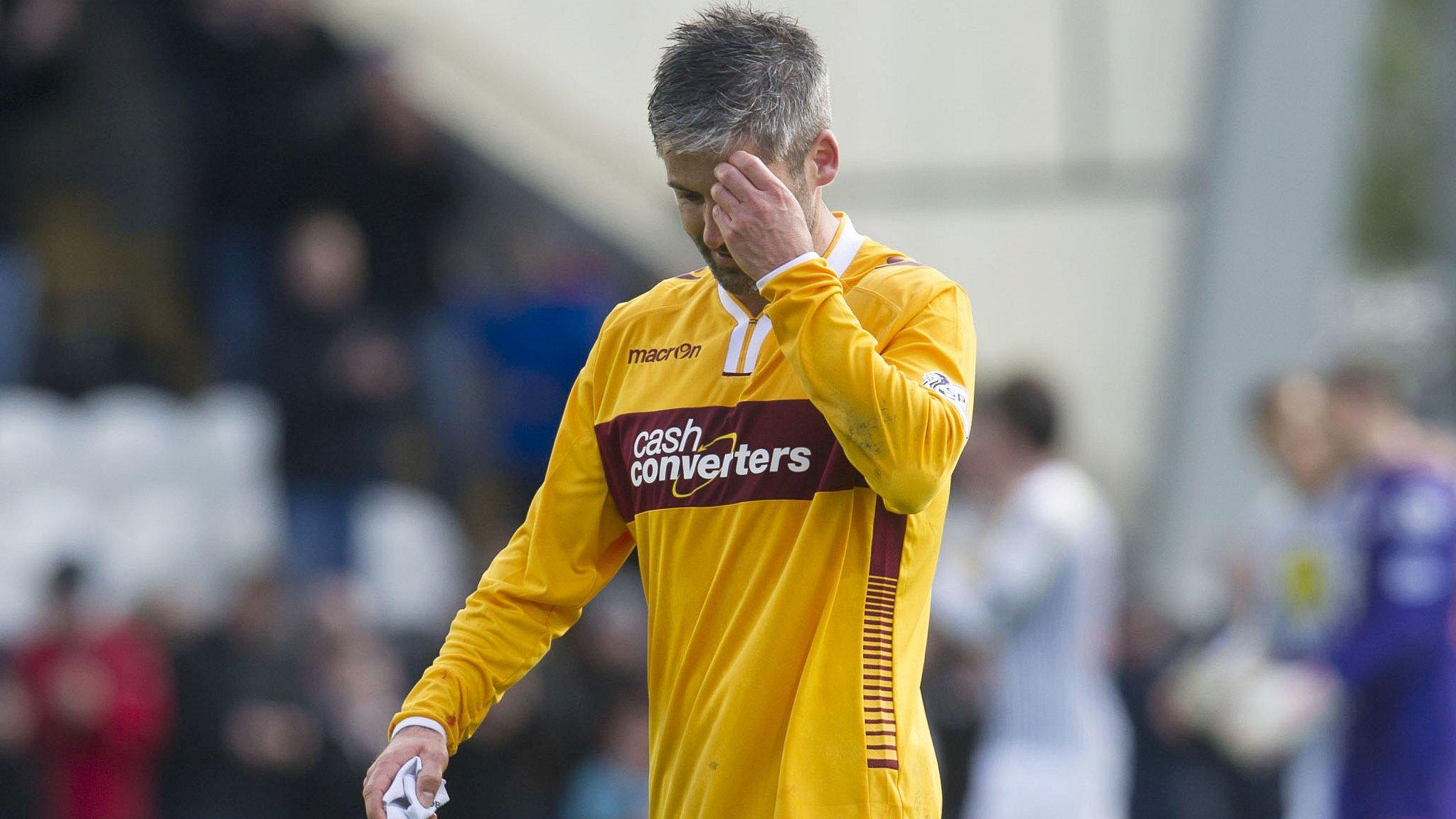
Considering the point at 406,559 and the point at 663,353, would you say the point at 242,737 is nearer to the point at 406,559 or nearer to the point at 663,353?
the point at 406,559

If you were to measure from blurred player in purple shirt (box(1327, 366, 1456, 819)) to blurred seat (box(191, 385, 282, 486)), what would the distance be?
20.1ft

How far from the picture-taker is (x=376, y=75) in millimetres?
10625

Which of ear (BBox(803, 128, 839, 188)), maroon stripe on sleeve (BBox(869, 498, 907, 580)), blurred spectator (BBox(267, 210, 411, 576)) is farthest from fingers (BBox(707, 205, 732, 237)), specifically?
blurred spectator (BBox(267, 210, 411, 576))

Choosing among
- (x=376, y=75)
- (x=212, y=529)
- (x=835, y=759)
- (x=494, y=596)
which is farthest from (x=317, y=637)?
(x=835, y=759)

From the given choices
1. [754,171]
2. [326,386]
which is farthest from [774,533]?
[326,386]

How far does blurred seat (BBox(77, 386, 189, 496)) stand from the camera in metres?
10.2

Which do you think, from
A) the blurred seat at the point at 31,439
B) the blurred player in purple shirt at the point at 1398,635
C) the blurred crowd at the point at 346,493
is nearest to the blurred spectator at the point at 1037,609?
the blurred crowd at the point at 346,493

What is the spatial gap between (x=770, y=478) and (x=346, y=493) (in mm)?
7313

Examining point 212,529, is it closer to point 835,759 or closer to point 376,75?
point 376,75

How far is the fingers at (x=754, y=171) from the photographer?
2.97 meters

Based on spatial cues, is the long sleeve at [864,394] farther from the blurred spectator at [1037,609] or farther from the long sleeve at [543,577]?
the blurred spectator at [1037,609]

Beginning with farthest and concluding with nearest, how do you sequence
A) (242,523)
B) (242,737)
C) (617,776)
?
(242,523), (617,776), (242,737)

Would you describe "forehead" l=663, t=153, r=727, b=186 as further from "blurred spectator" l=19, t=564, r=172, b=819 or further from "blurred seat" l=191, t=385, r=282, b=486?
"blurred seat" l=191, t=385, r=282, b=486

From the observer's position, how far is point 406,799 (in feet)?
10.5
